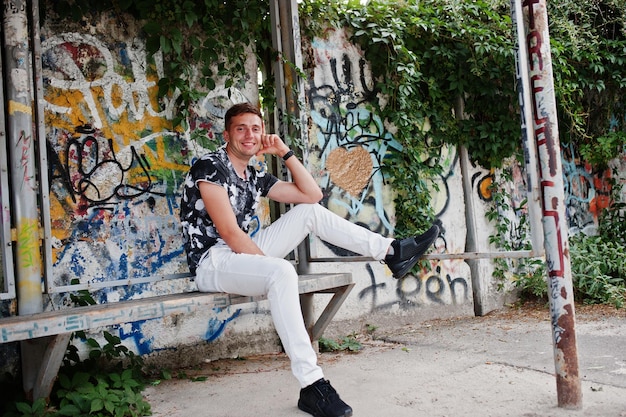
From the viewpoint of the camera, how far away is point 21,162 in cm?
346

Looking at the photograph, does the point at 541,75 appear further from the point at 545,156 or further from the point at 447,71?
the point at 447,71

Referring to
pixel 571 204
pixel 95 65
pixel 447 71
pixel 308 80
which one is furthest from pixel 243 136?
pixel 571 204

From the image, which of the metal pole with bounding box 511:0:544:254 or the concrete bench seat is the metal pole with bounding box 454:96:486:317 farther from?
the concrete bench seat

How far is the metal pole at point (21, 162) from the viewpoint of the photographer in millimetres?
3439

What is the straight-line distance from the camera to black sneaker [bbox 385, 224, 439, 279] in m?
3.74

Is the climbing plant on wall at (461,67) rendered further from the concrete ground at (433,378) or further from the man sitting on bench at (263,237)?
the man sitting on bench at (263,237)

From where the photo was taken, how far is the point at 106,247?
4.14 metres

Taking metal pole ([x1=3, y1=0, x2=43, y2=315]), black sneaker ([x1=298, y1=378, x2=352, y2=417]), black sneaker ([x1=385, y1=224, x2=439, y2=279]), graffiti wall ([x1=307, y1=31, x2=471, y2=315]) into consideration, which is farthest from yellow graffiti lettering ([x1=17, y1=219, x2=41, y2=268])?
graffiti wall ([x1=307, y1=31, x2=471, y2=315])

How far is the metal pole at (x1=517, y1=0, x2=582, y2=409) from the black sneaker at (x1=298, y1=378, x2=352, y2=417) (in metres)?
1.10

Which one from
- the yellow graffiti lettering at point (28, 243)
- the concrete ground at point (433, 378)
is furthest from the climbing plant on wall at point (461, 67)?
the yellow graffiti lettering at point (28, 243)

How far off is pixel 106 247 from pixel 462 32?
3884 millimetres

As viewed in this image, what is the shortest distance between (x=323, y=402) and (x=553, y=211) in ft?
4.94

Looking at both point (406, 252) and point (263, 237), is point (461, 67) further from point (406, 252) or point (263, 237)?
point (263, 237)

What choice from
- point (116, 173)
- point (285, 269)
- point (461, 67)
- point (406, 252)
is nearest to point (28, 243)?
point (116, 173)
